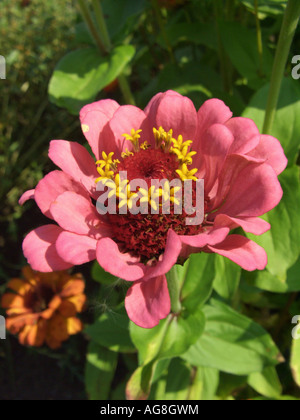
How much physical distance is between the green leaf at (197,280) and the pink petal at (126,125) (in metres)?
0.30

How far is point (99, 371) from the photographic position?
1150 mm

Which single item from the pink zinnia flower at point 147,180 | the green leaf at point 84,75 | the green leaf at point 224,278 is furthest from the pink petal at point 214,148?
the green leaf at point 84,75

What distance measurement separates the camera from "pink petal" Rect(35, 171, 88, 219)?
57 centimetres

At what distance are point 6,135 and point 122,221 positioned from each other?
1180 mm

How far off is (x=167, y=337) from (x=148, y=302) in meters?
0.28

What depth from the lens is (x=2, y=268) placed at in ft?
4.80

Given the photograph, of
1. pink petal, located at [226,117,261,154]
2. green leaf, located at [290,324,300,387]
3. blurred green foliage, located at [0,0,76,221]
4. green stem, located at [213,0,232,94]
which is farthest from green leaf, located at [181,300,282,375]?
blurred green foliage, located at [0,0,76,221]

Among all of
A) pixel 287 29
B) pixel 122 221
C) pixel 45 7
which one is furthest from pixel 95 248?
pixel 45 7

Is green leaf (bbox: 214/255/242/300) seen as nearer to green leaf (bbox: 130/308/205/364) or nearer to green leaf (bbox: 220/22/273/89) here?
green leaf (bbox: 130/308/205/364)

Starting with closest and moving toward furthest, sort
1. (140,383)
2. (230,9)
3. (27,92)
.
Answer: (140,383) → (230,9) → (27,92)

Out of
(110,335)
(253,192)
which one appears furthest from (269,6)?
(110,335)

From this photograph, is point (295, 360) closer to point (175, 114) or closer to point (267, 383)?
point (267, 383)

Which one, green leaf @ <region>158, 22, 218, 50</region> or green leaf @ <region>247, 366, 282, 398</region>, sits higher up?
green leaf @ <region>158, 22, 218, 50</region>

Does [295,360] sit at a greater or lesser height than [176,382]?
greater
